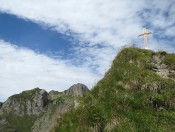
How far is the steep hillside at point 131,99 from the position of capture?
61.2 feet

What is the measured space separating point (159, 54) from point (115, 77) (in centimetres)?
518

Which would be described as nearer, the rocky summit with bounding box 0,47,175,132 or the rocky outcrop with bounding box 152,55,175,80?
the rocky summit with bounding box 0,47,175,132

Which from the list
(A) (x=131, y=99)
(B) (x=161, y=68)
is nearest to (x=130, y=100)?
(A) (x=131, y=99)

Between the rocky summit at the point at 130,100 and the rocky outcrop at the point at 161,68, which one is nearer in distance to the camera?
the rocky summit at the point at 130,100

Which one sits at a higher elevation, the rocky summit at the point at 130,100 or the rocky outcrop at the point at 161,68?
the rocky outcrop at the point at 161,68

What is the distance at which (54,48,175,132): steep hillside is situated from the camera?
1864 cm

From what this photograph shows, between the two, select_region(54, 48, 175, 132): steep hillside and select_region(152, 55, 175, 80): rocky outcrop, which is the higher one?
select_region(152, 55, 175, 80): rocky outcrop

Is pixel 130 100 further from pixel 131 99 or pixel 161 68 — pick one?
pixel 161 68

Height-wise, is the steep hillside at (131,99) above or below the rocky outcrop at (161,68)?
below

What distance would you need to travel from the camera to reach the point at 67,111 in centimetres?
2306

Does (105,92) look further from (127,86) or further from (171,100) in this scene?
(171,100)

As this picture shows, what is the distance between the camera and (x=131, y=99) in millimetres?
21016

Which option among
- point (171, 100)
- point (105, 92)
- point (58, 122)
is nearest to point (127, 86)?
point (105, 92)

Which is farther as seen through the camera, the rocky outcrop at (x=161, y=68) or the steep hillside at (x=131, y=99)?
the rocky outcrop at (x=161, y=68)
